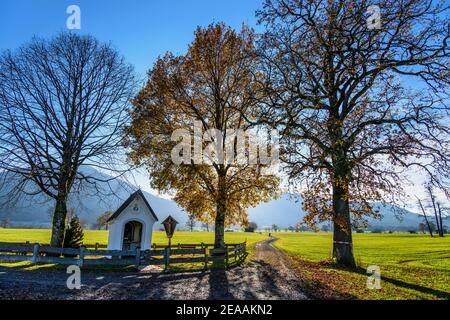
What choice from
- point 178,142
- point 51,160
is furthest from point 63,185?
point 178,142

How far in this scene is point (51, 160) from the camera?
16.7 metres

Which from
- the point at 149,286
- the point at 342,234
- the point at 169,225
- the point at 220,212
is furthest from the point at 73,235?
the point at 342,234

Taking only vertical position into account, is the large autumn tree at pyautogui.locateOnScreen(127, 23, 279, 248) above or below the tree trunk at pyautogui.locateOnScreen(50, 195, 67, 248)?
above

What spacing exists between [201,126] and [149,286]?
41.1 ft

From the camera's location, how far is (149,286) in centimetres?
1034

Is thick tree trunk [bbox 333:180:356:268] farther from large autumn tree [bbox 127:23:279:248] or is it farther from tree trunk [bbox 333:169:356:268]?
large autumn tree [bbox 127:23:279:248]

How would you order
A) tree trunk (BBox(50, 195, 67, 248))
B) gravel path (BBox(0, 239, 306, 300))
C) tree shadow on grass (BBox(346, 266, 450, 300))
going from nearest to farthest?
1. gravel path (BBox(0, 239, 306, 300))
2. tree shadow on grass (BBox(346, 266, 450, 300))
3. tree trunk (BBox(50, 195, 67, 248))

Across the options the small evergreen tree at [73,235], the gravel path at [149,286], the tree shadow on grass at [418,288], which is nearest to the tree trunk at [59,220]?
the gravel path at [149,286]

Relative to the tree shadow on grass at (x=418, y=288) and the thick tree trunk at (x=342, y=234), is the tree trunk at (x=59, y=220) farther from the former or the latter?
the tree shadow on grass at (x=418, y=288)

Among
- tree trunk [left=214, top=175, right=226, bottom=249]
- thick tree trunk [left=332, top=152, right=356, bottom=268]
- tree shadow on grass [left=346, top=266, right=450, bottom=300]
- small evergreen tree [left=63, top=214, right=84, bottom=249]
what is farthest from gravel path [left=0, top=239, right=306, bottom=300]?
small evergreen tree [left=63, top=214, right=84, bottom=249]

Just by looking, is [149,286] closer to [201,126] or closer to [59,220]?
[59,220]

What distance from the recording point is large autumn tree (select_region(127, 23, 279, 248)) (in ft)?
61.4

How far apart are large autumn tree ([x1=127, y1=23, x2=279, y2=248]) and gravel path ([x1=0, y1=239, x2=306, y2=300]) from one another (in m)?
6.77
